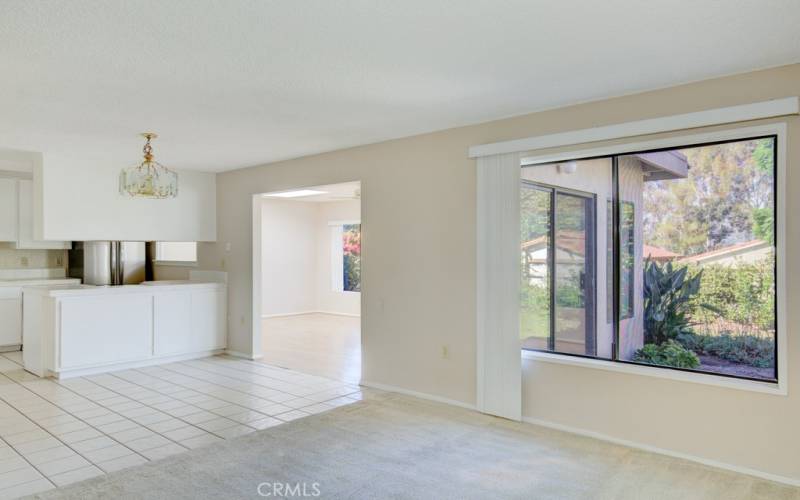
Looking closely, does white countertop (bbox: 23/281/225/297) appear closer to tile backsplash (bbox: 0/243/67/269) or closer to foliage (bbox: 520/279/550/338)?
tile backsplash (bbox: 0/243/67/269)

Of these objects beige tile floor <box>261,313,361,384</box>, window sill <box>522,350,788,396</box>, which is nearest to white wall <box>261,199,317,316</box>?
beige tile floor <box>261,313,361,384</box>

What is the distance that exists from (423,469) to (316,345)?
14.1 ft

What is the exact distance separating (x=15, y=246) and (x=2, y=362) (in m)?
1.77

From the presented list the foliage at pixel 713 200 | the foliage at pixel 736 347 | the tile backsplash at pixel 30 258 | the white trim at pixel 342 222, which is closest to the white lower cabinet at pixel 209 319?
the tile backsplash at pixel 30 258

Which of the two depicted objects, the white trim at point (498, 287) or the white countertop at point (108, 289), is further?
the white countertop at point (108, 289)

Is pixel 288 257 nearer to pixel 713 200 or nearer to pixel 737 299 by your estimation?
pixel 713 200

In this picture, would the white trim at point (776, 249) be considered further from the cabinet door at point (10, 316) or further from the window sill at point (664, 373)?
the cabinet door at point (10, 316)

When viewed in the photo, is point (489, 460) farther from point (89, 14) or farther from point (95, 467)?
point (89, 14)

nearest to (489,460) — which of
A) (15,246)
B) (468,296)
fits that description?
(468,296)

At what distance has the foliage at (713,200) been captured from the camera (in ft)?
10.8

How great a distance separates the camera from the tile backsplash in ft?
24.3

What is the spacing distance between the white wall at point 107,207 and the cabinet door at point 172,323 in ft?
2.66

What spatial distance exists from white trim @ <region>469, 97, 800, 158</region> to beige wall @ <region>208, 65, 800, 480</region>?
60 millimetres

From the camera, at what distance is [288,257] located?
10539 millimetres
